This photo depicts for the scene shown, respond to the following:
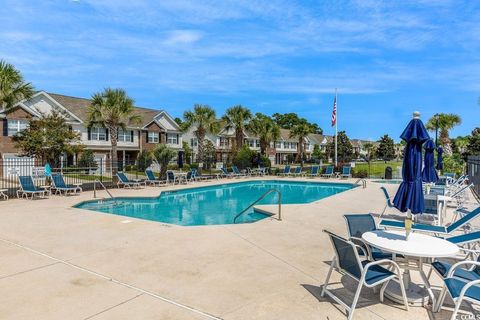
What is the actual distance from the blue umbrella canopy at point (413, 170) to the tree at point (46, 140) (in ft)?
59.3

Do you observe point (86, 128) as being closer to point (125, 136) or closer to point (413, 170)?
point (125, 136)

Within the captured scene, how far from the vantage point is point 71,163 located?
97.3 feet

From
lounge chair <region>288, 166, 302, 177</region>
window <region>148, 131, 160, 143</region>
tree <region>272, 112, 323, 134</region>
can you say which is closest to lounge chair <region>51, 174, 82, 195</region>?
lounge chair <region>288, 166, 302, 177</region>

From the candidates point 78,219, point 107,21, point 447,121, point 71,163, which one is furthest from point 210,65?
point 447,121

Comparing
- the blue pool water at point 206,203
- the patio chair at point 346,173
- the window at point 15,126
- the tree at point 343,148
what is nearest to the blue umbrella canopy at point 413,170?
the blue pool water at point 206,203

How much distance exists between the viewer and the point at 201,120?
3141 cm

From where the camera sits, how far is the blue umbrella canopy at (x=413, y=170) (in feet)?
16.1

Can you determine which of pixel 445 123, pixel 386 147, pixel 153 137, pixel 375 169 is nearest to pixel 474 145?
pixel 445 123

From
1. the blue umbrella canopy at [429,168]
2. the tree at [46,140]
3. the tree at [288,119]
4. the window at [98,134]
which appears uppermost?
the tree at [288,119]

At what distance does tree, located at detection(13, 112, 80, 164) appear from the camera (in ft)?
56.6

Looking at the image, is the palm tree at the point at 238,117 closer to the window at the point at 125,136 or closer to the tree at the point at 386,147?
the window at the point at 125,136

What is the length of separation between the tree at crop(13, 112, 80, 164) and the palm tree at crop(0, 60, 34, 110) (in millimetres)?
2085

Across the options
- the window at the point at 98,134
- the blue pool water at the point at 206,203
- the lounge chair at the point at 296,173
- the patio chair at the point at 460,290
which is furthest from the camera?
the window at the point at 98,134

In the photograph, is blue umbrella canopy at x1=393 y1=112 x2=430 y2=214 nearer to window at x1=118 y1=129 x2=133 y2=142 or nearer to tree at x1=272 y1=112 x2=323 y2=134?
window at x1=118 y1=129 x2=133 y2=142
